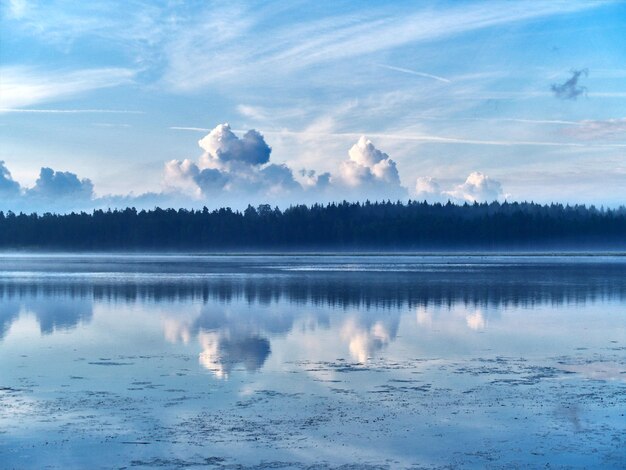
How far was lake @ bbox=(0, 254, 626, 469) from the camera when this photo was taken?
407 inches

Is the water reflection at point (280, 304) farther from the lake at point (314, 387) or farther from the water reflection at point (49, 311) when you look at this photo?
the lake at point (314, 387)

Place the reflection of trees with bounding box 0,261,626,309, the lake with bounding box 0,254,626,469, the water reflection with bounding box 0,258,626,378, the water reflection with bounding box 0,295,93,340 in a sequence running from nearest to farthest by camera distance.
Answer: the lake with bounding box 0,254,626,469
the water reflection with bounding box 0,258,626,378
the water reflection with bounding box 0,295,93,340
the reflection of trees with bounding box 0,261,626,309

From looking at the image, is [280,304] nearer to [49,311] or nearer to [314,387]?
[49,311]

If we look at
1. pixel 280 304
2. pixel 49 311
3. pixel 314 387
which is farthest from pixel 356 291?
pixel 314 387

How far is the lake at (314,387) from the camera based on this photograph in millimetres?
10344

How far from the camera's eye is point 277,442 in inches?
421

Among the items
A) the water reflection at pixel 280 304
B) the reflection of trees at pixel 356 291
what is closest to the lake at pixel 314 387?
the water reflection at pixel 280 304

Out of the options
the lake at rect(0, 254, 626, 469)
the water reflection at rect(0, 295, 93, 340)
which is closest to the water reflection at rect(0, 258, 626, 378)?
the water reflection at rect(0, 295, 93, 340)

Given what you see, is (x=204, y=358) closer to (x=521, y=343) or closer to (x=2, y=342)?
(x=2, y=342)

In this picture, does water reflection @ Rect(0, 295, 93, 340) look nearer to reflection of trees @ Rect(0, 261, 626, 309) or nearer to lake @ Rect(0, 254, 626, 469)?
lake @ Rect(0, 254, 626, 469)

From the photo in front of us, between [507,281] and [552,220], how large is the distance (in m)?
156

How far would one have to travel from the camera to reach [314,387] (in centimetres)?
1459

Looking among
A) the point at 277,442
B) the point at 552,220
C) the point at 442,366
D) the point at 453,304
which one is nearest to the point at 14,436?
the point at 277,442

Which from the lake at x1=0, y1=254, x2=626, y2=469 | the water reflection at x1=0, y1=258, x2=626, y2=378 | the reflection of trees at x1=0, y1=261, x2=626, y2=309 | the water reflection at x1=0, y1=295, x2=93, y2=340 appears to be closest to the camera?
the lake at x1=0, y1=254, x2=626, y2=469
